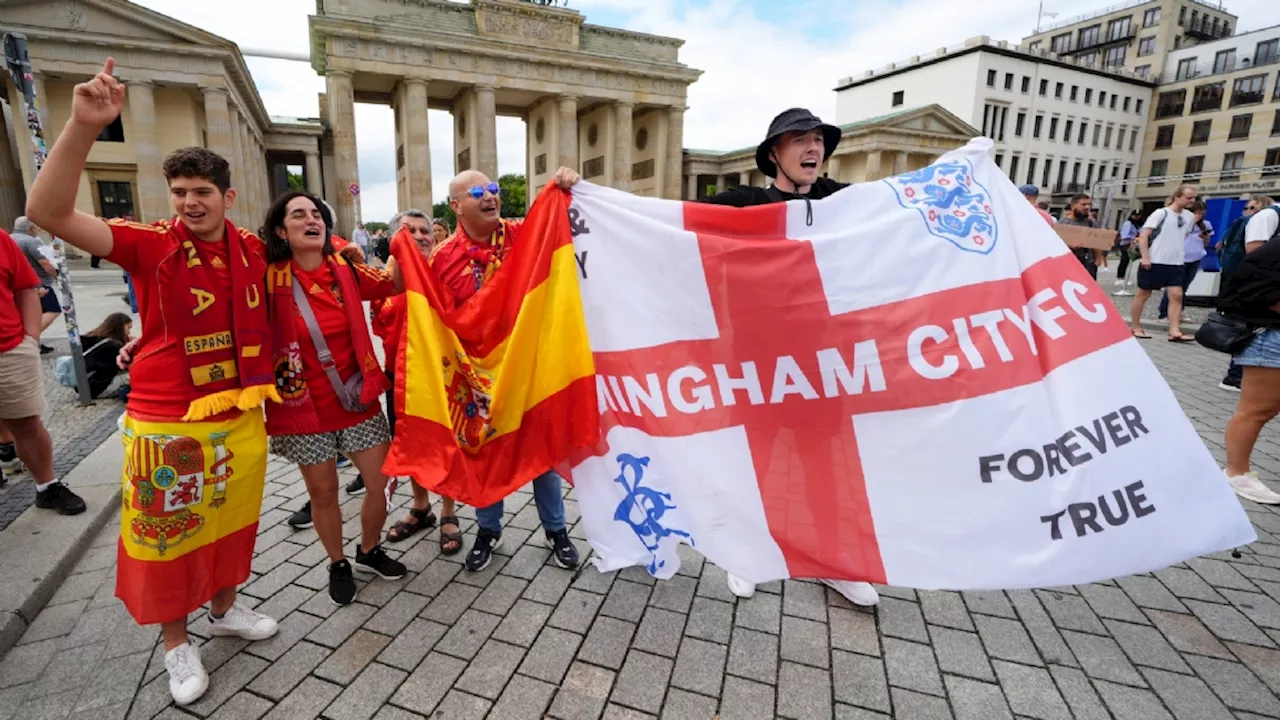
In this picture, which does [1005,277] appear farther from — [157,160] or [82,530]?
[157,160]

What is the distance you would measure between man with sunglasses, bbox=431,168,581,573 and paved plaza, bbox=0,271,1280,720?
0.15 m

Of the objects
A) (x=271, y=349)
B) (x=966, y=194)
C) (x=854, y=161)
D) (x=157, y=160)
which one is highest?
(x=854, y=161)

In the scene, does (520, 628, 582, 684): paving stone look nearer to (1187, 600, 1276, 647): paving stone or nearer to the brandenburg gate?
(1187, 600, 1276, 647): paving stone

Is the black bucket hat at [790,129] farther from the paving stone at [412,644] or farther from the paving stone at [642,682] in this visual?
the paving stone at [412,644]

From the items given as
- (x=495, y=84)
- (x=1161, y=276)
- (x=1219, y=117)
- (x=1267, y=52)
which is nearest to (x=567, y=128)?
(x=495, y=84)

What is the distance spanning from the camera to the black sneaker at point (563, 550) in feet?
10.5

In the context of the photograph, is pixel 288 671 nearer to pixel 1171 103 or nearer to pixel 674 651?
pixel 674 651

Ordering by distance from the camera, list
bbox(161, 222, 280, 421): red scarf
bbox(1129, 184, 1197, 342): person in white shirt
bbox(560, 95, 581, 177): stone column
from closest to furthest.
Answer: bbox(161, 222, 280, 421): red scarf
bbox(1129, 184, 1197, 342): person in white shirt
bbox(560, 95, 581, 177): stone column

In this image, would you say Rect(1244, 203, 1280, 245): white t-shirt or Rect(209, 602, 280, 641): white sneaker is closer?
Rect(209, 602, 280, 641): white sneaker

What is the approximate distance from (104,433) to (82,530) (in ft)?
7.56

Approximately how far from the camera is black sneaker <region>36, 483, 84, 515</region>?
3654 millimetres

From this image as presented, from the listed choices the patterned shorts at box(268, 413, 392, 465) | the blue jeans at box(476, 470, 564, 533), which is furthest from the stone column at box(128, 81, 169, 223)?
the blue jeans at box(476, 470, 564, 533)

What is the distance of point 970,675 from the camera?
7.79 ft

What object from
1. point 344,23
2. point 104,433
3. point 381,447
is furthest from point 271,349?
point 344,23
